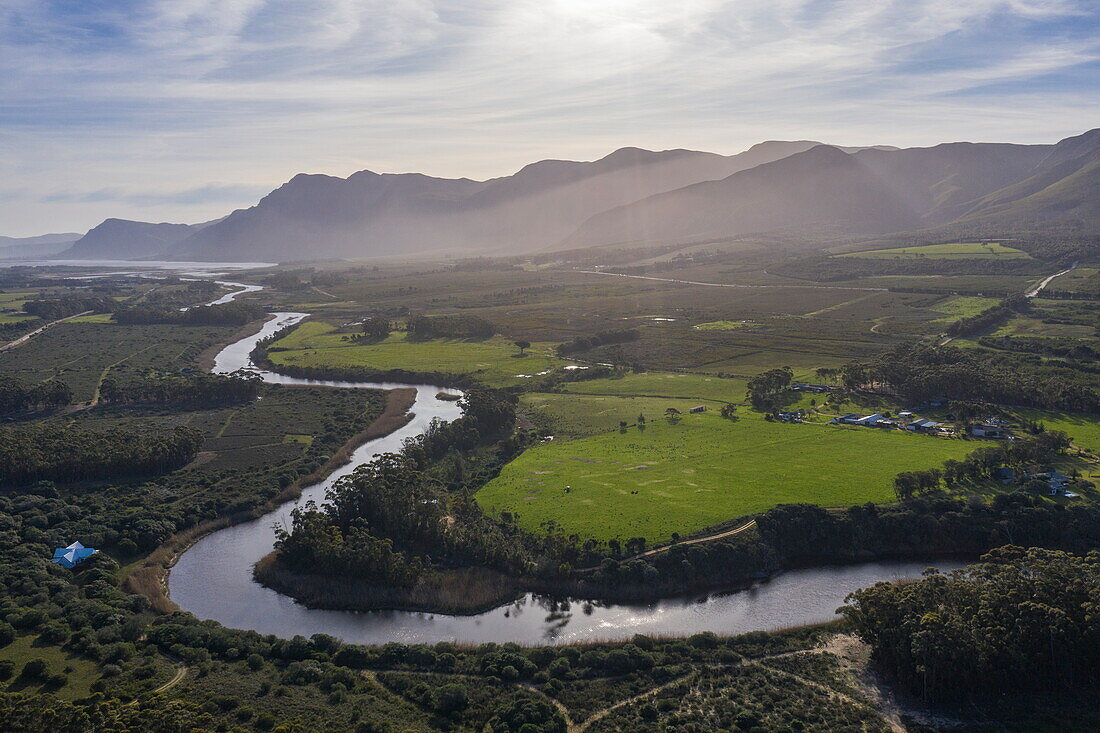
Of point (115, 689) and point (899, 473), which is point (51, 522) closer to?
point (115, 689)

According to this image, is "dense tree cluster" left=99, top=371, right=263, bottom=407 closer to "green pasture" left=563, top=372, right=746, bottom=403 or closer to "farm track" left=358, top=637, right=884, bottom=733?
"green pasture" left=563, top=372, right=746, bottom=403

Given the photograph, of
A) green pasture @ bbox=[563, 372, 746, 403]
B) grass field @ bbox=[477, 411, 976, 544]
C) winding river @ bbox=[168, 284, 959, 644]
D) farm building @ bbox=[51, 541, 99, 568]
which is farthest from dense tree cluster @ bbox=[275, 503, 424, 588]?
green pasture @ bbox=[563, 372, 746, 403]

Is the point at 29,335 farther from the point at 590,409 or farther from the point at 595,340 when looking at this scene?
the point at 590,409

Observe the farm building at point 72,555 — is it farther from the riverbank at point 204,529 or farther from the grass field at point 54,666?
the grass field at point 54,666

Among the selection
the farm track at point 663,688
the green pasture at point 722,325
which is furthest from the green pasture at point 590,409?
the green pasture at point 722,325

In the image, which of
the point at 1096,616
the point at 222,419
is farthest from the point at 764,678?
the point at 222,419

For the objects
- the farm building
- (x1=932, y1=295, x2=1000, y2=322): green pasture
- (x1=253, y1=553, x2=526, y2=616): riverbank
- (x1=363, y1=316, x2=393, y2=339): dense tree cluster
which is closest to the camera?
(x1=253, y1=553, x2=526, y2=616): riverbank
